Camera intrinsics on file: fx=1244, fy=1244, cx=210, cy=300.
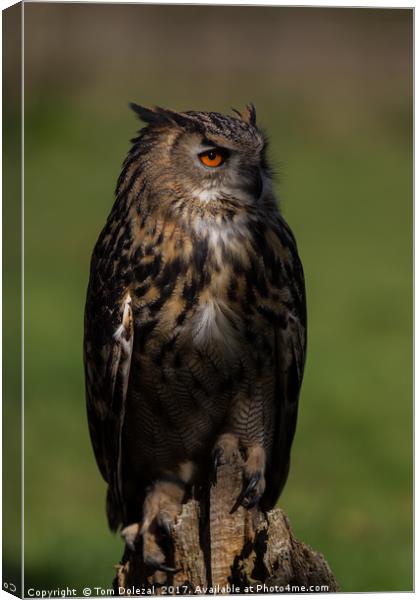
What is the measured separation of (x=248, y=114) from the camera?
3754mm

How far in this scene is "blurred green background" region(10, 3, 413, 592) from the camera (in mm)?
3869

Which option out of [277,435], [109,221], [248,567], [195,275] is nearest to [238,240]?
[195,275]

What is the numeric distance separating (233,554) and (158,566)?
0.23m

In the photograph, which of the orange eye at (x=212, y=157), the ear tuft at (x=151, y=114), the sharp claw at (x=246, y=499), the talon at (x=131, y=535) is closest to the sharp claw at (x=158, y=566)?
the talon at (x=131, y=535)

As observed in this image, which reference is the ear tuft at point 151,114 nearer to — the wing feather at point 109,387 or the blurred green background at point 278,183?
the blurred green background at point 278,183

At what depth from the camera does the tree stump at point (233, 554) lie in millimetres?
3627

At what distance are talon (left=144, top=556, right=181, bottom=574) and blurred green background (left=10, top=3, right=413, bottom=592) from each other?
245mm

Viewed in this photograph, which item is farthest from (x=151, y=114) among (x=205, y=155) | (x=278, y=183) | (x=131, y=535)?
(x=131, y=535)

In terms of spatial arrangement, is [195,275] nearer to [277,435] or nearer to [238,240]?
[238,240]

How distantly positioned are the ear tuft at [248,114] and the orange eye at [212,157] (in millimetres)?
195

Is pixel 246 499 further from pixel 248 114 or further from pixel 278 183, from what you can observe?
pixel 248 114

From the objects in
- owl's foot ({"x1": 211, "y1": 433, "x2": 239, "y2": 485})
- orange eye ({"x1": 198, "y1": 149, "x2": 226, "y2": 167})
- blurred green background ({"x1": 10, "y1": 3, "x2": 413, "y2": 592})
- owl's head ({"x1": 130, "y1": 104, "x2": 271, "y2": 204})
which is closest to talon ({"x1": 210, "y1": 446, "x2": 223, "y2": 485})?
owl's foot ({"x1": 211, "y1": 433, "x2": 239, "y2": 485})

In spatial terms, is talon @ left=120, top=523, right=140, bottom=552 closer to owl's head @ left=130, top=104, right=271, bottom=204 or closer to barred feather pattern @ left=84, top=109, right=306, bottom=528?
barred feather pattern @ left=84, top=109, right=306, bottom=528

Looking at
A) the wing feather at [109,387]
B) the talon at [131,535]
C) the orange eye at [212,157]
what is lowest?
the talon at [131,535]
